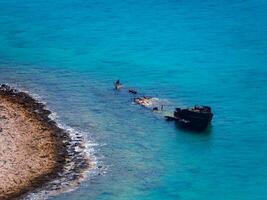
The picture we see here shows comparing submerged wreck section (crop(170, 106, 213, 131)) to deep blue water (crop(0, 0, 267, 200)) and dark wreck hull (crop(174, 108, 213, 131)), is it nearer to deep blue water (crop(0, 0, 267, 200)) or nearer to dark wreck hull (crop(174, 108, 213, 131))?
dark wreck hull (crop(174, 108, 213, 131))

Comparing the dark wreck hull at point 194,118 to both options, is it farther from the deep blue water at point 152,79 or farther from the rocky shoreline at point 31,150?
the rocky shoreline at point 31,150

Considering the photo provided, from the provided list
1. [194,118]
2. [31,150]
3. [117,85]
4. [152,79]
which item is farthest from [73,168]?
[152,79]

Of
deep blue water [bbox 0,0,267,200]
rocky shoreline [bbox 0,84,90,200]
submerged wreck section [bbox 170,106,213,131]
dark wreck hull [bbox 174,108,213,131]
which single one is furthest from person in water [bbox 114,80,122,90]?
dark wreck hull [bbox 174,108,213,131]

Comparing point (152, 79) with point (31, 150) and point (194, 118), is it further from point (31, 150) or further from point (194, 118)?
point (31, 150)

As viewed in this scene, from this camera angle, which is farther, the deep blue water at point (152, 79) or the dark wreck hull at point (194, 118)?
the dark wreck hull at point (194, 118)

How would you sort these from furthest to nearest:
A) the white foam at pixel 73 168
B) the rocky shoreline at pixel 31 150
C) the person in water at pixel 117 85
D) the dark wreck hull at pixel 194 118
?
1. the person in water at pixel 117 85
2. the dark wreck hull at pixel 194 118
3. the rocky shoreline at pixel 31 150
4. the white foam at pixel 73 168

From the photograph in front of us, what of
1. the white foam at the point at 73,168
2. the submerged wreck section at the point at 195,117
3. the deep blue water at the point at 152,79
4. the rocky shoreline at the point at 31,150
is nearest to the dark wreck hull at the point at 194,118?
the submerged wreck section at the point at 195,117

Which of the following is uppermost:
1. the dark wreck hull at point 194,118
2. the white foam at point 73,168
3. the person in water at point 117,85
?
the person in water at point 117,85

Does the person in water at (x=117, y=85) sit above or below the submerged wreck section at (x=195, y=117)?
above
